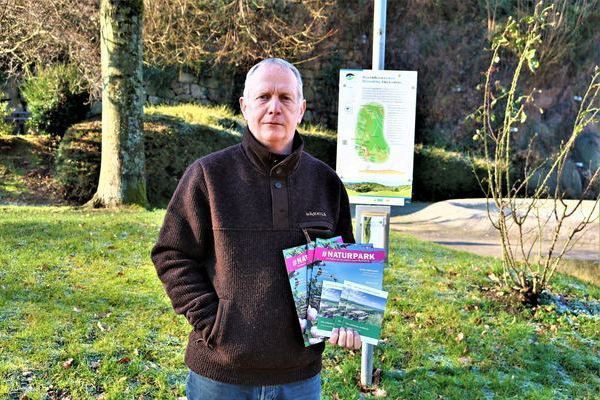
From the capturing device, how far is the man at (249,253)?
186cm

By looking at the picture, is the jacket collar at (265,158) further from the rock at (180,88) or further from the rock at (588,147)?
the rock at (588,147)

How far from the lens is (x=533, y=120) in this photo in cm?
1870

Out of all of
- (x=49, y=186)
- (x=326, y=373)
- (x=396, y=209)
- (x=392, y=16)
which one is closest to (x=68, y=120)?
(x=49, y=186)

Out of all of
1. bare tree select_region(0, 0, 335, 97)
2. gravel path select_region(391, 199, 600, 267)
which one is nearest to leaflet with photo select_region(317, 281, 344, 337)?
gravel path select_region(391, 199, 600, 267)

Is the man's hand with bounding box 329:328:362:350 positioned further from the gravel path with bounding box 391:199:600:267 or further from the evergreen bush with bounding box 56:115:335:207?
the evergreen bush with bounding box 56:115:335:207

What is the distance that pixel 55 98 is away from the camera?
45.6 feet

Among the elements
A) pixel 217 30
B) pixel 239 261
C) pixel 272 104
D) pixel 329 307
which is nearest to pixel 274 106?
pixel 272 104

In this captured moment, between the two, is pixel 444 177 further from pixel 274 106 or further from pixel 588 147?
pixel 274 106

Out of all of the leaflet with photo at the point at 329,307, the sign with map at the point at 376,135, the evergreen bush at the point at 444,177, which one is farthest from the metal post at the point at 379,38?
the evergreen bush at the point at 444,177

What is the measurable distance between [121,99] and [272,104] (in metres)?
7.58

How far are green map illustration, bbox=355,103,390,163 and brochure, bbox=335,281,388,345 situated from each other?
1.88 metres

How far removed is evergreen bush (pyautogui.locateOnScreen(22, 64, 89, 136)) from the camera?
44.9 feet

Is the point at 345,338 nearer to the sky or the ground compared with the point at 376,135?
nearer to the ground

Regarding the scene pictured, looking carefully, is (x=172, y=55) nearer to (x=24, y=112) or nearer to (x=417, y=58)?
(x=24, y=112)
